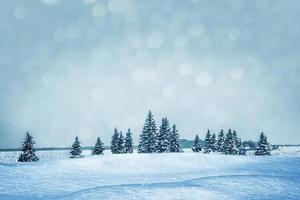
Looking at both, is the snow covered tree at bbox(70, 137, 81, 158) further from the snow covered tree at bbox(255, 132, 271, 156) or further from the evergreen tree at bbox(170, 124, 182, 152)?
the snow covered tree at bbox(255, 132, 271, 156)

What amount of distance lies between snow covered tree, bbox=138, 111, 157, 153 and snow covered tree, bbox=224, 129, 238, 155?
18.9 metres

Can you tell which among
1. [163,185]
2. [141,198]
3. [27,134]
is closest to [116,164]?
[163,185]

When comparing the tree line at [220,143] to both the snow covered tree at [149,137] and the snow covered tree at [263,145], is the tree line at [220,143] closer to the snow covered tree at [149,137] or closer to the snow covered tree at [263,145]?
the snow covered tree at [263,145]

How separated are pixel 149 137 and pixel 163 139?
2.72m

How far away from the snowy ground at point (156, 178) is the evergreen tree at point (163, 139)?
4314cm

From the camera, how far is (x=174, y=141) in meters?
67.8

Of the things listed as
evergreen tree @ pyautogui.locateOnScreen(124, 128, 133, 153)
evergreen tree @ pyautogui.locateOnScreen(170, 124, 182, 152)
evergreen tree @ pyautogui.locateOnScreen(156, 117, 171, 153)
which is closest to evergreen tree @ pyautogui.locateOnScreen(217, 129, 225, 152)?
evergreen tree @ pyautogui.locateOnScreen(170, 124, 182, 152)

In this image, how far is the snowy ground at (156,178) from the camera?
1184cm

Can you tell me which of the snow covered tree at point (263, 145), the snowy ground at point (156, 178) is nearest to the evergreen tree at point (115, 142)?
the snow covered tree at point (263, 145)

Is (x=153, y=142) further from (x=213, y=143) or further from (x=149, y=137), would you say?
(x=213, y=143)

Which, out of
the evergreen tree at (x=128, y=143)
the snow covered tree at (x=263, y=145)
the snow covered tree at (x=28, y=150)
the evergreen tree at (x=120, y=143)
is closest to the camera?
the snow covered tree at (x=28, y=150)

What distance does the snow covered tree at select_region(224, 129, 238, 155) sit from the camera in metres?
74.4

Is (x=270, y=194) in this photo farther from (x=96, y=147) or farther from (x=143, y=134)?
(x=96, y=147)

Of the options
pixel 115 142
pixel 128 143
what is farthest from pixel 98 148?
pixel 128 143
